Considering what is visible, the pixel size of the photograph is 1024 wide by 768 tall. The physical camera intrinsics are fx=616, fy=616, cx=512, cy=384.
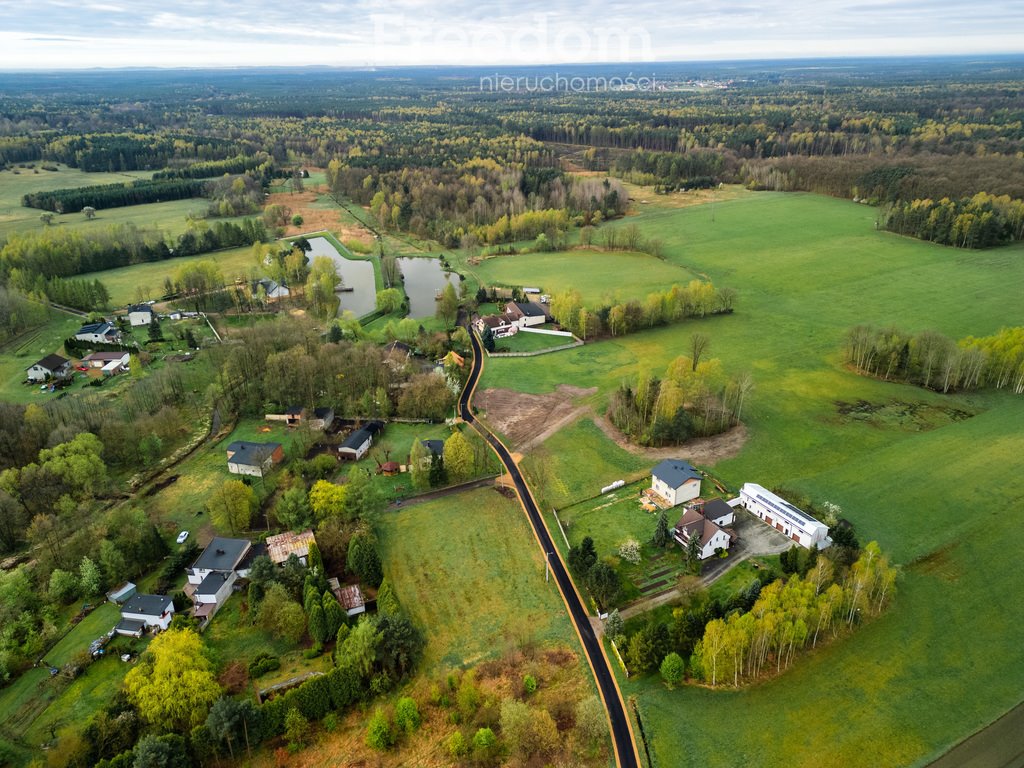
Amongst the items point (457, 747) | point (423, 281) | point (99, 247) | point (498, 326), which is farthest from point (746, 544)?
point (99, 247)

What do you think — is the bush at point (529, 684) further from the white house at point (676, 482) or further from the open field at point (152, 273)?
the open field at point (152, 273)

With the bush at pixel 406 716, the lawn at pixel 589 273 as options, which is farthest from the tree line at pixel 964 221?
the bush at pixel 406 716

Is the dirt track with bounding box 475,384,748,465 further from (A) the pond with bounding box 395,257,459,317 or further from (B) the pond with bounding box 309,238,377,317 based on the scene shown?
(B) the pond with bounding box 309,238,377,317

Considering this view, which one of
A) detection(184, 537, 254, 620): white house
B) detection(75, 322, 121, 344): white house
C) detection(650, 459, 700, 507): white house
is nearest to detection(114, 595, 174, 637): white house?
detection(184, 537, 254, 620): white house

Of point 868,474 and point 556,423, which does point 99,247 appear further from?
point 868,474

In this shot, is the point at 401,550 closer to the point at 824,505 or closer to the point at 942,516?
the point at 824,505

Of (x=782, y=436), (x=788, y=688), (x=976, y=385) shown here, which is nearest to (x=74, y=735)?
(x=788, y=688)
